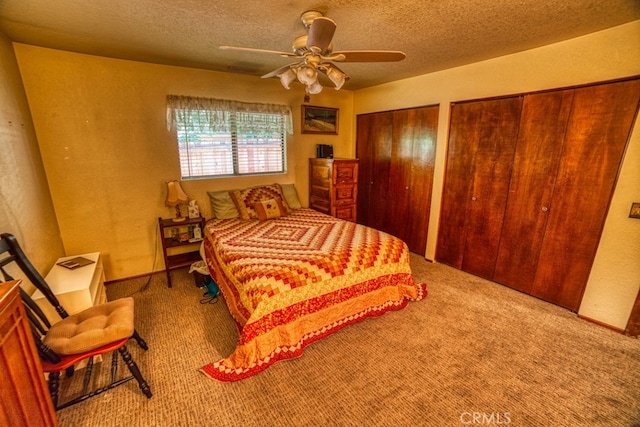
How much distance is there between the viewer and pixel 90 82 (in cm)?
267

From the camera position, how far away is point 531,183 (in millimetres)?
2605

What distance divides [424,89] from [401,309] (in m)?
2.72

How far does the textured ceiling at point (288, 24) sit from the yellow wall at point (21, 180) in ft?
1.42

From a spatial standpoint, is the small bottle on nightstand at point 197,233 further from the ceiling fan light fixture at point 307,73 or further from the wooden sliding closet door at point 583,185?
the wooden sliding closet door at point 583,185

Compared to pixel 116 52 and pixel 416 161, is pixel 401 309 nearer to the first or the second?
pixel 416 161

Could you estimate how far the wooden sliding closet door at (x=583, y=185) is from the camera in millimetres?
2100

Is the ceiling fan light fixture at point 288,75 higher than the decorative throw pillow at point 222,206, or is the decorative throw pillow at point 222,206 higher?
the ceiling fan light fixture at point 288,75

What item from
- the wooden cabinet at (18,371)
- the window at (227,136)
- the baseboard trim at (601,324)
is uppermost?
the window at (227,136)

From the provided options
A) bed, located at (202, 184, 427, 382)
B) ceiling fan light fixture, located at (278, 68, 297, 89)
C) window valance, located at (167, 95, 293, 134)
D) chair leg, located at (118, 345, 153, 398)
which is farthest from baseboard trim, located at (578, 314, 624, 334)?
window valance, located at (167, 95, 293, 134)

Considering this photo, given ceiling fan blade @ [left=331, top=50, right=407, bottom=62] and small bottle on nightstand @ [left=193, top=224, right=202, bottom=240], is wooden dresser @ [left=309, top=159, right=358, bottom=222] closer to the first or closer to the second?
small bottle on nightstand @ [left=193, top=224, right=202, bottom=240]

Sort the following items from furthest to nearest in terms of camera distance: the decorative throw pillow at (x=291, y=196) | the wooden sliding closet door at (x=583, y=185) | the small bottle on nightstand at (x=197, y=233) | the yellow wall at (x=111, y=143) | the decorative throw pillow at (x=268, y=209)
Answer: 1. the decorative throw pillow at (x=291, y=196)
2. the decorative throw pillow at (x=268, y=209)
3. the small bottle on nightstand at (x=197, y=233)
4. the yellow wall at (x=111, y=143)
5. the wooden sliding closet door at (x=583, y=185)

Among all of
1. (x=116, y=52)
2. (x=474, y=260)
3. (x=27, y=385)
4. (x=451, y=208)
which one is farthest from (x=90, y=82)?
(x=474, y=260)

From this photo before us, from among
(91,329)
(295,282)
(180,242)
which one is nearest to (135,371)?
(91,329)

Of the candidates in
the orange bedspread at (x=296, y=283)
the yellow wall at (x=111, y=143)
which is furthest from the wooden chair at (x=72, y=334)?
the yellow wall at (x=111, y=143)
